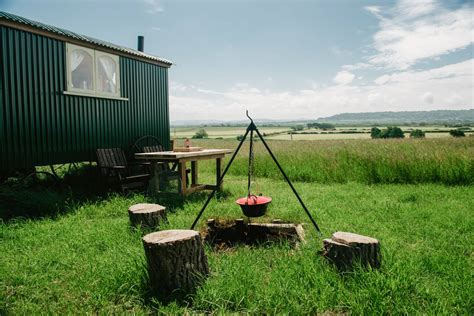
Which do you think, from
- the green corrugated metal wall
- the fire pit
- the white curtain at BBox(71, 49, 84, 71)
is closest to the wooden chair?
the green corrugated metal wall

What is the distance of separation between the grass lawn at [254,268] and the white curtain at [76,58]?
3.20 m

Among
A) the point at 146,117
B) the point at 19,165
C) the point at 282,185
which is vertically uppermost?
the point at 146,117

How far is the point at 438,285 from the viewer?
293 cm

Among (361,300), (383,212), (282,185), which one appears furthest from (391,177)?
(361,300)

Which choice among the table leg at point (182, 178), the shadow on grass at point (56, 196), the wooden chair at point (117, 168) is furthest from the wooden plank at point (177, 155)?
the shadow on grass at point (56, 196)

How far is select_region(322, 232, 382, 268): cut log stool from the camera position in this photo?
307 centimetres

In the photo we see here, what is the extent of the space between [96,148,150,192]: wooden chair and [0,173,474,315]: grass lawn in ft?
4.78

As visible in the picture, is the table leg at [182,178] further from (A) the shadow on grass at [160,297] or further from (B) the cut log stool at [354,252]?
(B) the cut log stool at [354,252]

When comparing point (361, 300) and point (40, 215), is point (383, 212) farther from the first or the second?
point (40, 215)

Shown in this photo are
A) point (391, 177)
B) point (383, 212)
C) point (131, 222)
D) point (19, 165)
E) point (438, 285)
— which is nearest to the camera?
point (438, 285)

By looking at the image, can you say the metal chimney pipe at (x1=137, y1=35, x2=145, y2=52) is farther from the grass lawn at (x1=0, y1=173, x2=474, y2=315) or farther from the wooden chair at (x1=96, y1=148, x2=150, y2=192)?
the grass lawn at (x1=0, y1=173, x2=474, y2=315)

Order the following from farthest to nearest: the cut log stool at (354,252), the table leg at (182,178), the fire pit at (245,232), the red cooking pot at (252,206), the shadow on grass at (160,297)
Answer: the table leg at (182,178) < the fire pit at (245,232) < the red cooking pot at (252,206) < the cut log stool at (354,252) < the shadow on grass at (160,297)

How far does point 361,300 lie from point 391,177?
22.1ft

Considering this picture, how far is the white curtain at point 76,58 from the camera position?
752 cm
